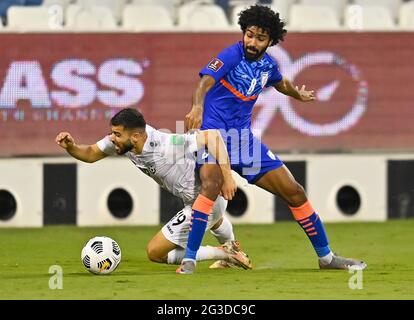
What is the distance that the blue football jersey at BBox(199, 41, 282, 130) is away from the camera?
10352 millimetres

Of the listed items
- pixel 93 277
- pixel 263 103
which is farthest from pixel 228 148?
pixel 263 103

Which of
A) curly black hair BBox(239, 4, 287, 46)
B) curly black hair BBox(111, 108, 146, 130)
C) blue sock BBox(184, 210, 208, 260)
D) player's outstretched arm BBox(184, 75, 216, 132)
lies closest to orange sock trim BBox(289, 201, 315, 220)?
blue sock BBox(184, 210, 208, 260)

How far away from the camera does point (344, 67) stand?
51.7ft

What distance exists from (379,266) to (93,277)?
2.62 meters

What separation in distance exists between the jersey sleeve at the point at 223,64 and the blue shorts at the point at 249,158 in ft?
1.82

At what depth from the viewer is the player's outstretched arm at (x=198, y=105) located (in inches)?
380

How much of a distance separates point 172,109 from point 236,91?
5.07 meters

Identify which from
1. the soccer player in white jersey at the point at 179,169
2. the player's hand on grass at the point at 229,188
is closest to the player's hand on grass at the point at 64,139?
the soccer player in white jersey at the point at 179,169

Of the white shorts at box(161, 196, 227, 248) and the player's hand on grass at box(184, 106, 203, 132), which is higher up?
the player's hand on grass at box(184, 106, 203, 132)

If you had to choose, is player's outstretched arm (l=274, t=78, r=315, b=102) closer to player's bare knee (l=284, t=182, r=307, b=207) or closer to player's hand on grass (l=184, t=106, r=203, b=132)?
player's bare knee (l=284, t=182, r=307, b=207)

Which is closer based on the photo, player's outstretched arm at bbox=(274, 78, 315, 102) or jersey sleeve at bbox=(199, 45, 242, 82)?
jersey sleeve at bbox=(199, 45, 242, 82)

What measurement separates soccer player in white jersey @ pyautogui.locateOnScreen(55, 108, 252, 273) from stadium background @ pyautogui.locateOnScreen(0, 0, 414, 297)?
14.7 feet

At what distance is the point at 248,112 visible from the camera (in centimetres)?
1062
